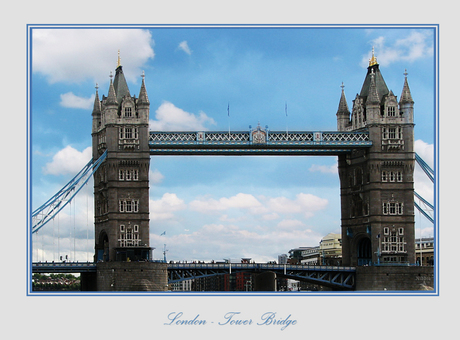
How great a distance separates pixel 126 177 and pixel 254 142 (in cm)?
1959

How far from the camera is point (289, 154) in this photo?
470 ft

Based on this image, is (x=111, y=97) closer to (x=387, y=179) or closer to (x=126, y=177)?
(x=126, y=177)

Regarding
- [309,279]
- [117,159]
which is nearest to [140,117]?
[117,159]

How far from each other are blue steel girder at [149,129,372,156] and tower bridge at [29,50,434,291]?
0.15m

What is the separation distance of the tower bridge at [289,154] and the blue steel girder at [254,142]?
15 centimetres

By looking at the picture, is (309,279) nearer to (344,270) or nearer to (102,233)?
(344,270)

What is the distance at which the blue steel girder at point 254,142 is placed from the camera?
456ft

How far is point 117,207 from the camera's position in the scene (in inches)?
5379

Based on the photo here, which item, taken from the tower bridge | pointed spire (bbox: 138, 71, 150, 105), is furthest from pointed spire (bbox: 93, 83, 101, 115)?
pointed spire (bbox: 138, 71, 150, 105)

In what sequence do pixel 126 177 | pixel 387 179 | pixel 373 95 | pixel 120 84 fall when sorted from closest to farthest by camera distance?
1. pixel 126 177
2. pixel 120 84
3. pixel 387 179
4. pixel 373 95

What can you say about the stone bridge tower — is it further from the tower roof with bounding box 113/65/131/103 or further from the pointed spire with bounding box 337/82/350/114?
the tower roof with bounding box 113/65/131/103

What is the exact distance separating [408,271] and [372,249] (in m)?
6.24

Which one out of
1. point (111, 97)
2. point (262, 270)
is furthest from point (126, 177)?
point (262, 270)

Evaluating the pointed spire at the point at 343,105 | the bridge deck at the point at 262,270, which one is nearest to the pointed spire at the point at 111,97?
the bridge deck at the point at 262,270
